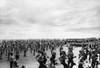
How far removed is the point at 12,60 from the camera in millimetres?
22984

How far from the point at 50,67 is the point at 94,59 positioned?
27.3ft


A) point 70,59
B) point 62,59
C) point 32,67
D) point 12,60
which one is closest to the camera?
point 62,59

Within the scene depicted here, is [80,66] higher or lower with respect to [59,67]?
higher

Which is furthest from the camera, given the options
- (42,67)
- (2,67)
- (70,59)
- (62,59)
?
(2,67)

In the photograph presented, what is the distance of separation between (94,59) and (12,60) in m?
13.9

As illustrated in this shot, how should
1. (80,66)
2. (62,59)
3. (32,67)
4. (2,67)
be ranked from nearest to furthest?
(80,66), (62,59), (32,67), (2,67)

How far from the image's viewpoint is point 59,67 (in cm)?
2417

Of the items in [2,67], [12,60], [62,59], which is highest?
[62,59]

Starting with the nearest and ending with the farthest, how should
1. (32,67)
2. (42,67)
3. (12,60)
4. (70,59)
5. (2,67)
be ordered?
(42,67) → (70,59) → (12,60) → (32,67) → (2,67)

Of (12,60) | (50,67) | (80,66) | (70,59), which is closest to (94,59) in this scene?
(70,59)

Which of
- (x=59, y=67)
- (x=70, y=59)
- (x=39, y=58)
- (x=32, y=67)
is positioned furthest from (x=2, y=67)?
(x=39, y=58)

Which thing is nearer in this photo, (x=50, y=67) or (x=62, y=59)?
(x=50, y=67)

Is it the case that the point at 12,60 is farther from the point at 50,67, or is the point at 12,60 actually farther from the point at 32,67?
the point at 50,67

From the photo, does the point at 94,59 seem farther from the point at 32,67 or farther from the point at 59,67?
the point at 32,67
